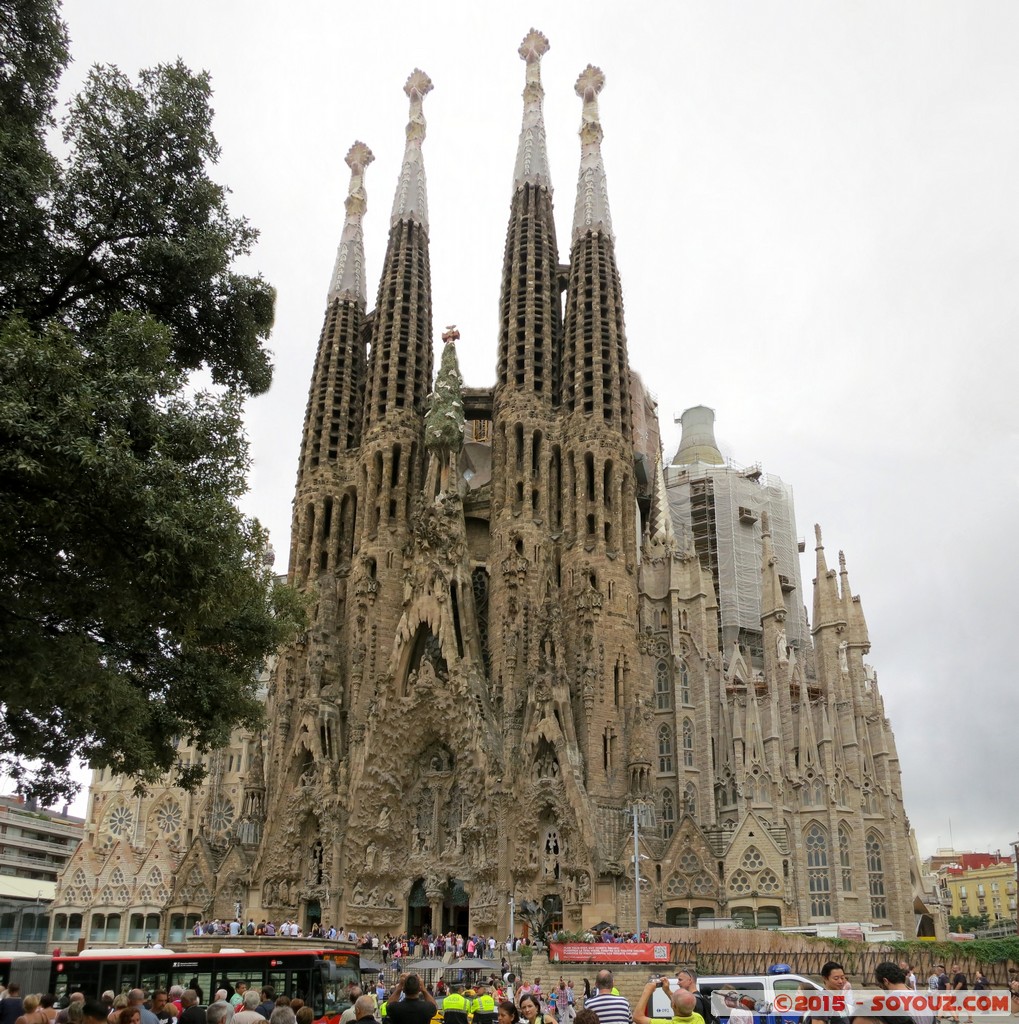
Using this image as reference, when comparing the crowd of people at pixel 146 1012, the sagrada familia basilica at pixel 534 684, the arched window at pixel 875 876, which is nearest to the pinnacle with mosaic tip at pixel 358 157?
the sagrada familia basilica at pixel 534 684

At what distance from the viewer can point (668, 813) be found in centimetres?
4875

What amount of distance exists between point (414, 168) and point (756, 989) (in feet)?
190

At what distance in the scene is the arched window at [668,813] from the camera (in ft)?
157

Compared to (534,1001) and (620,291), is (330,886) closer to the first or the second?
(620,291)

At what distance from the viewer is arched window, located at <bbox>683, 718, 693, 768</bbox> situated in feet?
162

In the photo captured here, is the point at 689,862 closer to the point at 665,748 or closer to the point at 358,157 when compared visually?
the point at 665,748

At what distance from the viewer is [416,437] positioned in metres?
57.0

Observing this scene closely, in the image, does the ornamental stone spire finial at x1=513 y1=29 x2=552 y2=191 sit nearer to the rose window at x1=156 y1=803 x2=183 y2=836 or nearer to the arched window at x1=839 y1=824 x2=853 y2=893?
the arched window at x1=839 y1=824 x2=853 y2=893

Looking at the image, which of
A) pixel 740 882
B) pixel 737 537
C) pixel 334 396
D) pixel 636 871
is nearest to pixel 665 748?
pixel 740 882

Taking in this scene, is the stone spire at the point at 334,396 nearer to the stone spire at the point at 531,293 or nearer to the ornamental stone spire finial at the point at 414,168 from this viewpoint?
the ornamental stone spire finial at the point at 414,168

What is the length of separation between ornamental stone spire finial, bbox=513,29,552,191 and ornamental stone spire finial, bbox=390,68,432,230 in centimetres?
627

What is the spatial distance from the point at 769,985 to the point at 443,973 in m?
22.5

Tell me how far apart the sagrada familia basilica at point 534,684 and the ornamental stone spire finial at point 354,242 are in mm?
4495

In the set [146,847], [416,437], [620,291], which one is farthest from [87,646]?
[146,847]
